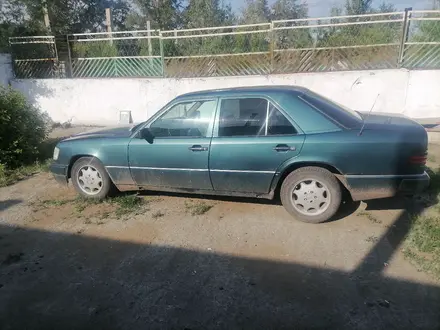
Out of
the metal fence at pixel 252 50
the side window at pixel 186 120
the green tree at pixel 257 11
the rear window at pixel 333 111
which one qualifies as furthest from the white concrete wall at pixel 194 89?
the green tree at pixel 257 11

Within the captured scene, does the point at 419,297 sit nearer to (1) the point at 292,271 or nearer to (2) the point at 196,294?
(1) the point at 292,271

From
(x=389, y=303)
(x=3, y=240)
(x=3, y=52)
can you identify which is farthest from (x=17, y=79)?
(x=389, y=303)

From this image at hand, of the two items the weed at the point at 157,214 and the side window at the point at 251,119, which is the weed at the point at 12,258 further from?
the side window at the point at 251,119

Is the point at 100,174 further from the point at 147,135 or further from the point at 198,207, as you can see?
the point at 198,207

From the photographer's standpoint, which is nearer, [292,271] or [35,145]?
[292,271]

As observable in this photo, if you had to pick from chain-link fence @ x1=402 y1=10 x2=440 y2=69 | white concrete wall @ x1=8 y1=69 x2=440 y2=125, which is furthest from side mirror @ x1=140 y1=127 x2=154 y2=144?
chain-link fence @ x1=402 y1=10 x2=440 y2=69

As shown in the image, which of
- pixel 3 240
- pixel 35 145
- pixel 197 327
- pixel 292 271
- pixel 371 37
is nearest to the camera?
pixel 197 327

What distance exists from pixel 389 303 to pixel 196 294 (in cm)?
151

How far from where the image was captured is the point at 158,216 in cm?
438

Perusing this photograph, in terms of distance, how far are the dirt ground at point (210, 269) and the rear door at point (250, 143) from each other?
517 millimetres

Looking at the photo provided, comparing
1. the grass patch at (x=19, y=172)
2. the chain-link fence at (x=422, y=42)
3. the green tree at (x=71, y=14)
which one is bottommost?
the grass patch at (x=19, y=172)

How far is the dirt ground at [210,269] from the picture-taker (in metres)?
2.57

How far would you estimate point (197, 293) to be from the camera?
2855 millimetres

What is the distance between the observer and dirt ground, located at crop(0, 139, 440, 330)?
257 centimetres
